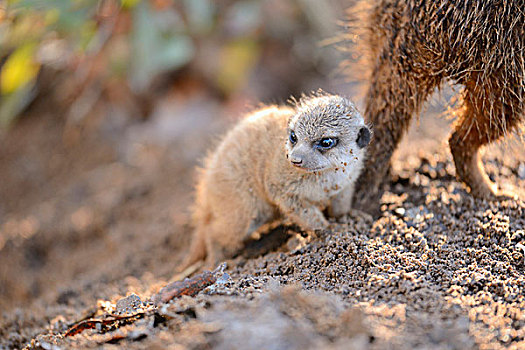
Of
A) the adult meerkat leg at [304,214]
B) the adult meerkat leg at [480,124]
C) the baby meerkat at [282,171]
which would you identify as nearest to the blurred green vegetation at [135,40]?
the baby meerkat at [282,171]

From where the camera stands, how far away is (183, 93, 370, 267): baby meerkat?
2.06 m

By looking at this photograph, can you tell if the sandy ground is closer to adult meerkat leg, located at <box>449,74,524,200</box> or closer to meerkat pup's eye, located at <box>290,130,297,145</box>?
adult meerkat leg, located at <box>449,74,524,200</box>

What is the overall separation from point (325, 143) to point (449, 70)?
2.37ft

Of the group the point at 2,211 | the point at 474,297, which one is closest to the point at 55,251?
the point at 2,211

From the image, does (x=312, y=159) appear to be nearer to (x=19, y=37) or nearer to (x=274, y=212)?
(x=274, y=212)

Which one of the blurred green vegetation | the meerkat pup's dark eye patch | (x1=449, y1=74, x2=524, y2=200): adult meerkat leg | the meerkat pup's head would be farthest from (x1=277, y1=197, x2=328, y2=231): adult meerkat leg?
the blurred green vegetation

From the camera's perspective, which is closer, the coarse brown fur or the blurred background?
the coarse brown fur

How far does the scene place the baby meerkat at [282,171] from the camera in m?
2.06

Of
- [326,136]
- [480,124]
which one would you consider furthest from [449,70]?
[326,136]

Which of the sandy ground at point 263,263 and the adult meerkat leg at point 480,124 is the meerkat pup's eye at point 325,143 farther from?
the adult meerkat leg at point 480,124

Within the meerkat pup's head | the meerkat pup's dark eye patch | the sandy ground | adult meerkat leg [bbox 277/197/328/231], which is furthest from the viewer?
adult meerkat leg [bbox 277/197/328/231]

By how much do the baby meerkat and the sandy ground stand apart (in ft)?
0.48

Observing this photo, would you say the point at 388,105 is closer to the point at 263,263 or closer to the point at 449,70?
the point at 449,70

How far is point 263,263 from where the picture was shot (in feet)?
7.32
